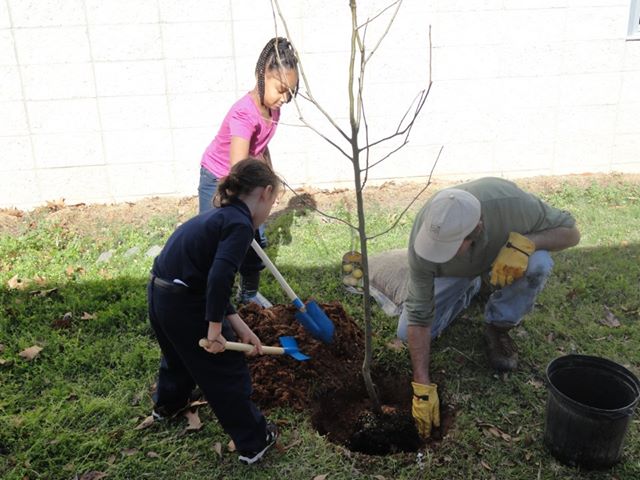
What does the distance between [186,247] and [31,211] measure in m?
3.73

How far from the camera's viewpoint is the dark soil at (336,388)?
10.5 feet

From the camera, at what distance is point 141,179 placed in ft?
19.1

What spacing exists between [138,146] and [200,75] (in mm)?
→ 849

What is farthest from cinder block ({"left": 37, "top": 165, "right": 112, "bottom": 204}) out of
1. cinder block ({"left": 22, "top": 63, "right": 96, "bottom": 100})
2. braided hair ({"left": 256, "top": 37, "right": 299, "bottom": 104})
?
braided hair ({"left": 256, "top": 37, "right": 299, "bottom": 104})

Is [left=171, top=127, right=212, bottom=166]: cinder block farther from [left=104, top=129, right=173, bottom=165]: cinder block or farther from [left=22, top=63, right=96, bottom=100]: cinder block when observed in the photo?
[left=22, top=63, right=96, bottom=100]: cinder block

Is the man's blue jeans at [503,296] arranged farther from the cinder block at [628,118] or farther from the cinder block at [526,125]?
the cinder block at [628,118]

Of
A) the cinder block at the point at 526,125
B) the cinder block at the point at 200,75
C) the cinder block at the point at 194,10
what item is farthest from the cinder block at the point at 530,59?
the cinder block at the point at 200,75

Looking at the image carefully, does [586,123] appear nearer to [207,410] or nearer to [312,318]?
[312,318]

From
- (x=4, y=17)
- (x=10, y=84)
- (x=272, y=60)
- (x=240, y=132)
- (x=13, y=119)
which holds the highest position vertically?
(x=4, y=17)

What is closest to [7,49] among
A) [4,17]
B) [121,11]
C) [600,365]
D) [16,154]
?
[4,17]

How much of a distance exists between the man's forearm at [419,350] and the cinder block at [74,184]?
371cm

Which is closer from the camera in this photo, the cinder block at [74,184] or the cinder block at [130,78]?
the cinder block at [130,78]

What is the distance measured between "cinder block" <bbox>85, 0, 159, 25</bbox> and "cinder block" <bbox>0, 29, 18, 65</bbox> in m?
0.67

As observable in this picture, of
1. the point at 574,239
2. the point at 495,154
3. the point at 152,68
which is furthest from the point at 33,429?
the point at 495,154
